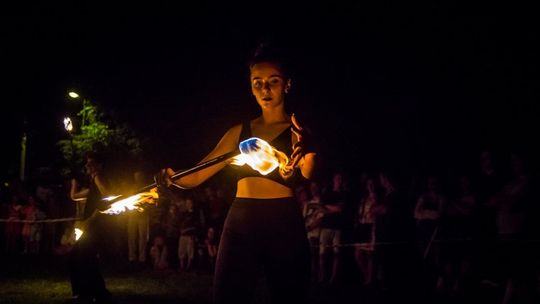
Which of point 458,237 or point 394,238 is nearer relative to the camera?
point 458,237

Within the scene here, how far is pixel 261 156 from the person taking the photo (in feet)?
12.4

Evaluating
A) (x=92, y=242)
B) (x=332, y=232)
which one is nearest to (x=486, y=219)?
(x=332, y=232)

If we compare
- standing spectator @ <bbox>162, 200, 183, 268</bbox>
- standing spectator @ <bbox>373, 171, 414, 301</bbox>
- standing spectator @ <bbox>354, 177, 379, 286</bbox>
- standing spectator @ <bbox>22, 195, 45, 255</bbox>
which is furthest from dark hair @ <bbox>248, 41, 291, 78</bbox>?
standing spectator @ <bbox>22, 195, 45, 255</bbox>

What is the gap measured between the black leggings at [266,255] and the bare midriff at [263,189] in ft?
0.16

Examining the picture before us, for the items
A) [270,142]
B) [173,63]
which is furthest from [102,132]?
[270,142]

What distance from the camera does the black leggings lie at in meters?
3.92

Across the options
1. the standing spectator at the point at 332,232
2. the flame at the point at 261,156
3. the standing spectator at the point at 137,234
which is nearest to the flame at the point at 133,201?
the flame at the point at 261,156

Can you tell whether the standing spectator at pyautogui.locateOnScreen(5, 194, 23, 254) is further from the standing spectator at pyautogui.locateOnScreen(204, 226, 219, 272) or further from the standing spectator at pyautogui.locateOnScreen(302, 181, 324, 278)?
the standing spectator at pyautogui.locateOnScreen(302, 181, 324, 278)

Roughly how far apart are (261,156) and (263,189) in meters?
0.42

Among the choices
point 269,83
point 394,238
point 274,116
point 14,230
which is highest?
point 269,83

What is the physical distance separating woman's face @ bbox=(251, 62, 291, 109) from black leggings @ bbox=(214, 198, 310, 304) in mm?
756

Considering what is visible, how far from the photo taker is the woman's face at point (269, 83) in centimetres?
434

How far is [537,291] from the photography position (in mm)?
7320

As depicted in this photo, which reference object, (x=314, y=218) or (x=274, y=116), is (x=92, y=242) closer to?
(x=314, y=218)
